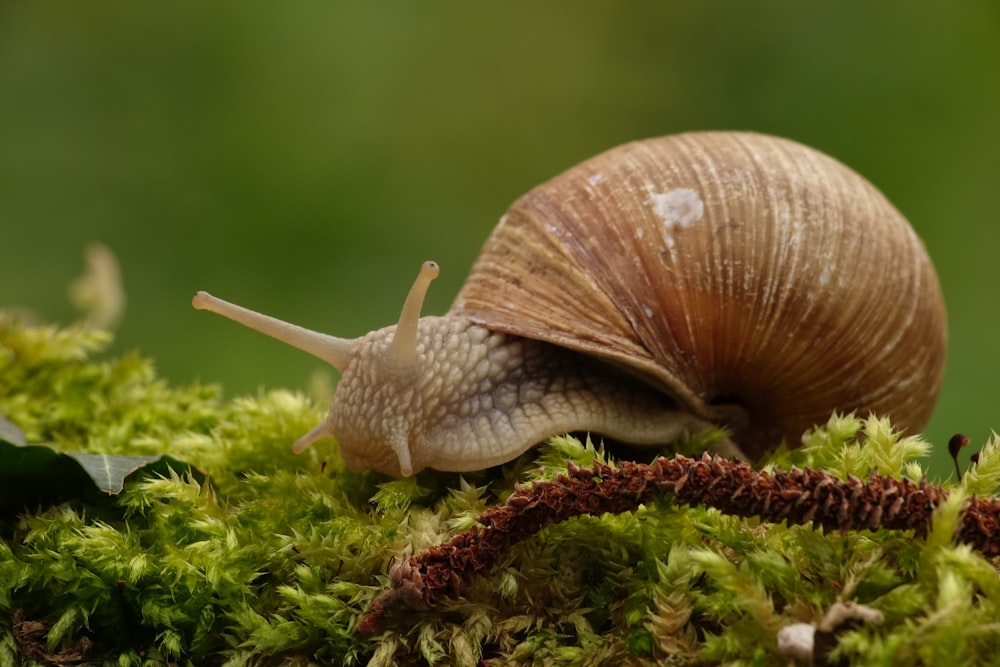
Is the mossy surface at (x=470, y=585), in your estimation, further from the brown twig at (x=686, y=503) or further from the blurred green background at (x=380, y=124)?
the blurred green background at (x=380, y=124)

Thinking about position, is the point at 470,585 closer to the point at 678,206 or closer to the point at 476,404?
the point at 476,404

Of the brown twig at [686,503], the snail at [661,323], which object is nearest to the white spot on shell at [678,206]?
the snail at [661,323]

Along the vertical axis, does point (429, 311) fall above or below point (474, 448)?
below

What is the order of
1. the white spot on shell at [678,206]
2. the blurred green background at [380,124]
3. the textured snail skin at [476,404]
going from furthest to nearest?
the blurred green background at [380,124]
the white spot on shell at [678,206]
the textured snail skin at [476,404]

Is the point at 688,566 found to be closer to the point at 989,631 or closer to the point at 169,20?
the point at 989,631

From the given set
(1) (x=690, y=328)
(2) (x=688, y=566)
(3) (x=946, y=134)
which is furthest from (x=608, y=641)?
(3) (x=946, y=134)

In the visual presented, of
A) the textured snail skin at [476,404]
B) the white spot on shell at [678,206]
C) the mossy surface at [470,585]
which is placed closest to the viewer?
the mossy surface at [470,585]

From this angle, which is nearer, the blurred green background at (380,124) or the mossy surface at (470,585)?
the mossy surface at (470,585)
